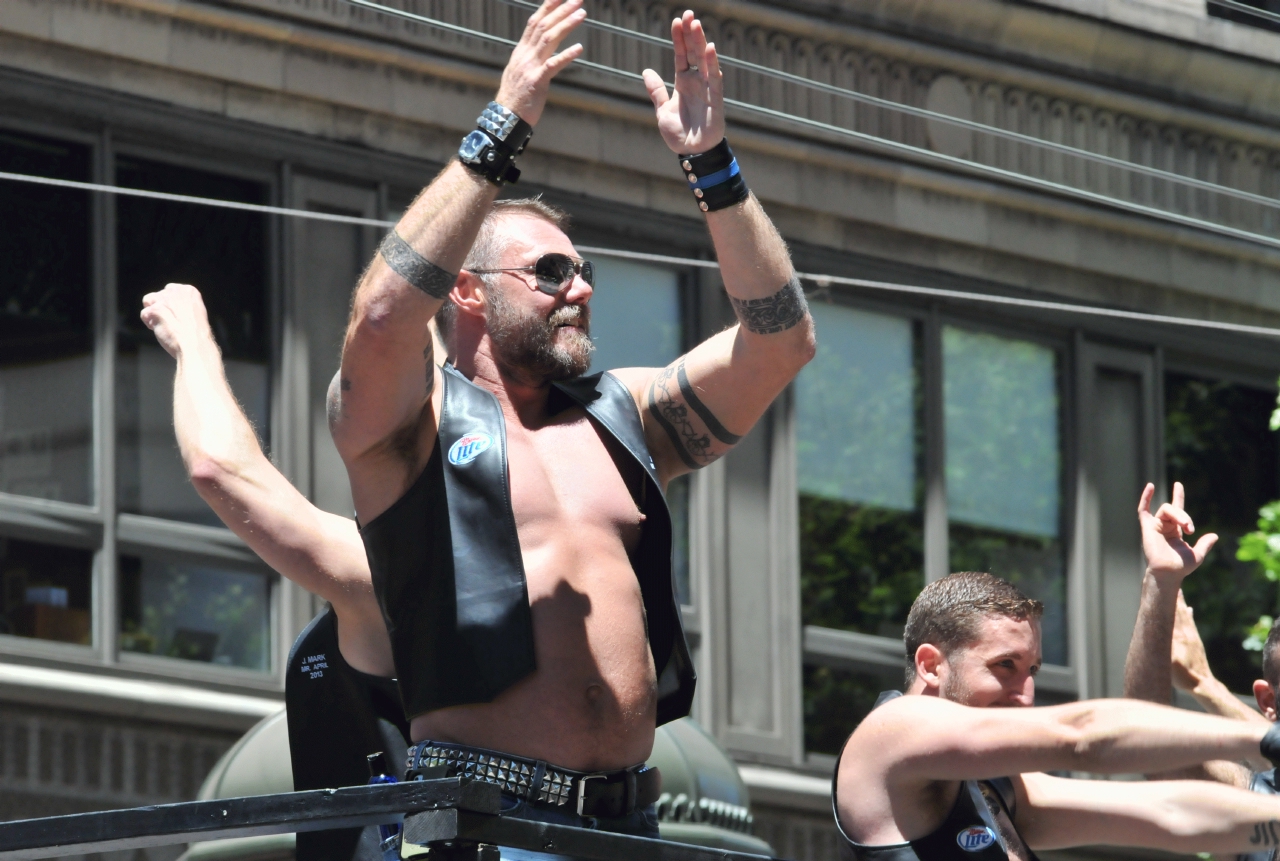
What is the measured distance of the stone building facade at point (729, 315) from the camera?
1055 centimetres

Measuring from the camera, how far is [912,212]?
13.6 metres

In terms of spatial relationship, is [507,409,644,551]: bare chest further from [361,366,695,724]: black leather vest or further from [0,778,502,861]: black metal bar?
[0,778,502,861]: black metal bar

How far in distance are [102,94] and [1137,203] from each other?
23.6ft

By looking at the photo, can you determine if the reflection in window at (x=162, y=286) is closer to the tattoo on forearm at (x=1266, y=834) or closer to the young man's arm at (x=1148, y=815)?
the young man's arm at (x=1148, y=815)

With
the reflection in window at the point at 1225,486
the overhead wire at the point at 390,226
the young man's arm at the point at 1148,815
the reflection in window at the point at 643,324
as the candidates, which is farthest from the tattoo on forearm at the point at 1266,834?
the reflection in window at the point at 1225,486

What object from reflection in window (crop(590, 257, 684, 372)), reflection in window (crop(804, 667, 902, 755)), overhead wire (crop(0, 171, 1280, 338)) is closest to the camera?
overhead wire (crop(0, 171, 1280, 338))

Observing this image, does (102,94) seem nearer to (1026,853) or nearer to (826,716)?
(826,716)

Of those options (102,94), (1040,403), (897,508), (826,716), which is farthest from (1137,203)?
(102,94)

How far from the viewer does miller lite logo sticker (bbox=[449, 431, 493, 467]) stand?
454 cm

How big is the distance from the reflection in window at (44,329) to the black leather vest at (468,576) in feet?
20.6

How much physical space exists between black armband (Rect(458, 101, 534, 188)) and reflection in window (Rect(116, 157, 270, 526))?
6724 millimetres

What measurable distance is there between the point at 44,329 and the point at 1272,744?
8420 mm

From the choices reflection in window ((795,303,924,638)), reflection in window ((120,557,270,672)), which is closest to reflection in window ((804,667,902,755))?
reflection in window ((795,303,924,638))

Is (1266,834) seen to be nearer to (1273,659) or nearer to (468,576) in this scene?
(1273,659)
